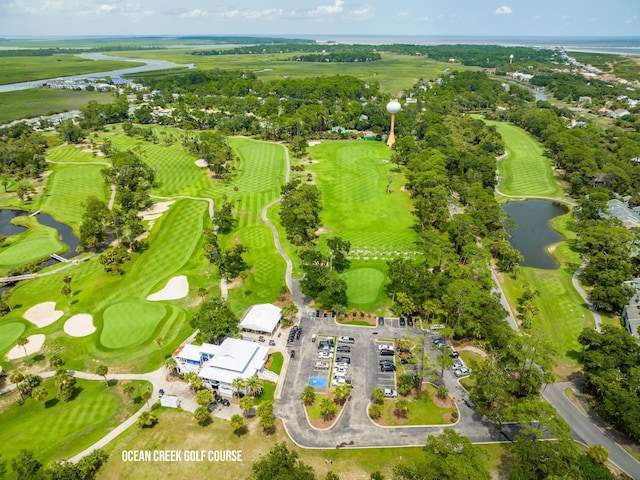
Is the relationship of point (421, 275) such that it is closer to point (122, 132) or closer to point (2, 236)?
point (2, 236)

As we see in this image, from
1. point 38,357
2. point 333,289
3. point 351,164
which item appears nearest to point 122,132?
point 351,164

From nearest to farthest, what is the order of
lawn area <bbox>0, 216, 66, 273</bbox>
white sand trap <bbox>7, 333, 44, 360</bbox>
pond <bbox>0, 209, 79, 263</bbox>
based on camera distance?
white sand trap <bbox>7, 333, 44, 360</bbox> < lawn area <bbox>0, 216, 66, 273</bbox> < pond <bbox>0, 209, 79, 263</bbox>

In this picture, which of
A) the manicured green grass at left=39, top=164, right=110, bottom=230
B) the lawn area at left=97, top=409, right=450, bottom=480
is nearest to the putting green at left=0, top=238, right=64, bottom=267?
the manicured green grass at left=39, top=164, right=110, bottom=230

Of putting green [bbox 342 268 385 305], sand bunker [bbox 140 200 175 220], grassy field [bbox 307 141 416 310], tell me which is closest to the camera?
putting green [bbox 342 268 385 305]

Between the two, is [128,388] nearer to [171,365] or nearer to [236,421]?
[171,365]

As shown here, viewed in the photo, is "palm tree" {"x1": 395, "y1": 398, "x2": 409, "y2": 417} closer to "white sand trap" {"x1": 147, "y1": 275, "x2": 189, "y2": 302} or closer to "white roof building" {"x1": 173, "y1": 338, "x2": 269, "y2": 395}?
"white roof building" {"x1": 173, "y1": 338, "x2": 269, "y2": 395}

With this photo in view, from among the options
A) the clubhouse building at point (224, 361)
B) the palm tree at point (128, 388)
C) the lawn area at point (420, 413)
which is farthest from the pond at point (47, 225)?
the lawn area at point (420, 413)

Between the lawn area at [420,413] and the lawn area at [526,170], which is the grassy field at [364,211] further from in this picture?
the lawn area at [526,170]
